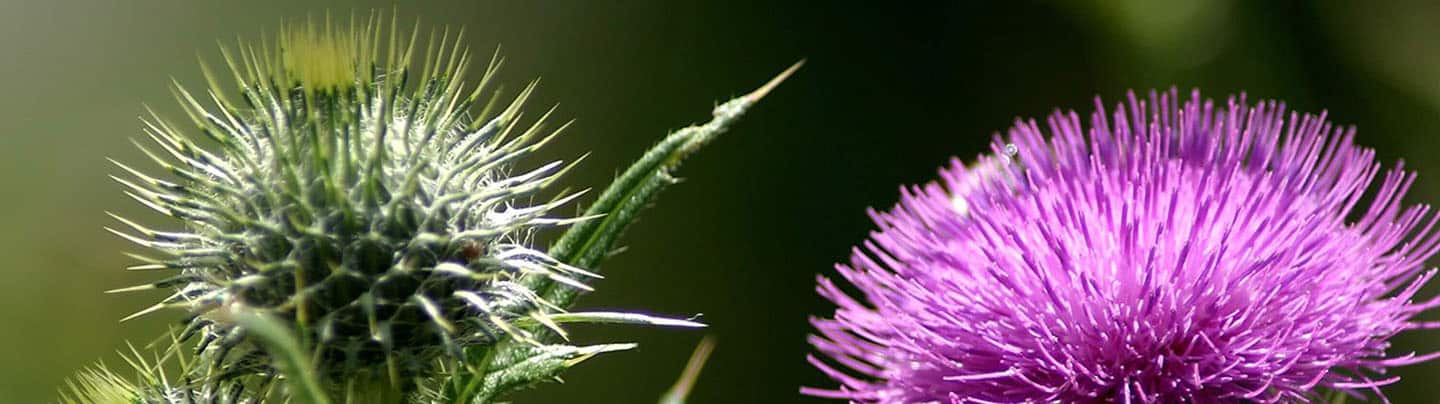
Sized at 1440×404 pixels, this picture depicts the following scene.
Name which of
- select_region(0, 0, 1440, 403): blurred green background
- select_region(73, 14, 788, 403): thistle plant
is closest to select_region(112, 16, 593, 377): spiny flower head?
select_region(73, 14, 788, 403): thistle plant

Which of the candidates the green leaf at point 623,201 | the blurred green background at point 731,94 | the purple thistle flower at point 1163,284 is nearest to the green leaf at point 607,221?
the green leaf at point 623,201

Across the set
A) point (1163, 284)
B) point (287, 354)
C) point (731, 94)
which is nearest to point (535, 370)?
point (287, 354)

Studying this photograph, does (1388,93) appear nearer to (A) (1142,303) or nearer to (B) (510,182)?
(A) (1142,303)

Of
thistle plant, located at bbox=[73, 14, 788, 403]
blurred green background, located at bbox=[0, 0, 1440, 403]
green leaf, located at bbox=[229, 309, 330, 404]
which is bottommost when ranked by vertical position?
green leaf, located at bbox=[229, 309, 330, 404]

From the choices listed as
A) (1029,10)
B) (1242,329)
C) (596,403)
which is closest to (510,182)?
(1242,329)

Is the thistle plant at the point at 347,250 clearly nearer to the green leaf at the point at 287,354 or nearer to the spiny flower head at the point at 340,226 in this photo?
the spiny flower head at the point at 340,226

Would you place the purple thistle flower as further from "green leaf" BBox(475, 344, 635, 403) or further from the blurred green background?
the blurred green background
